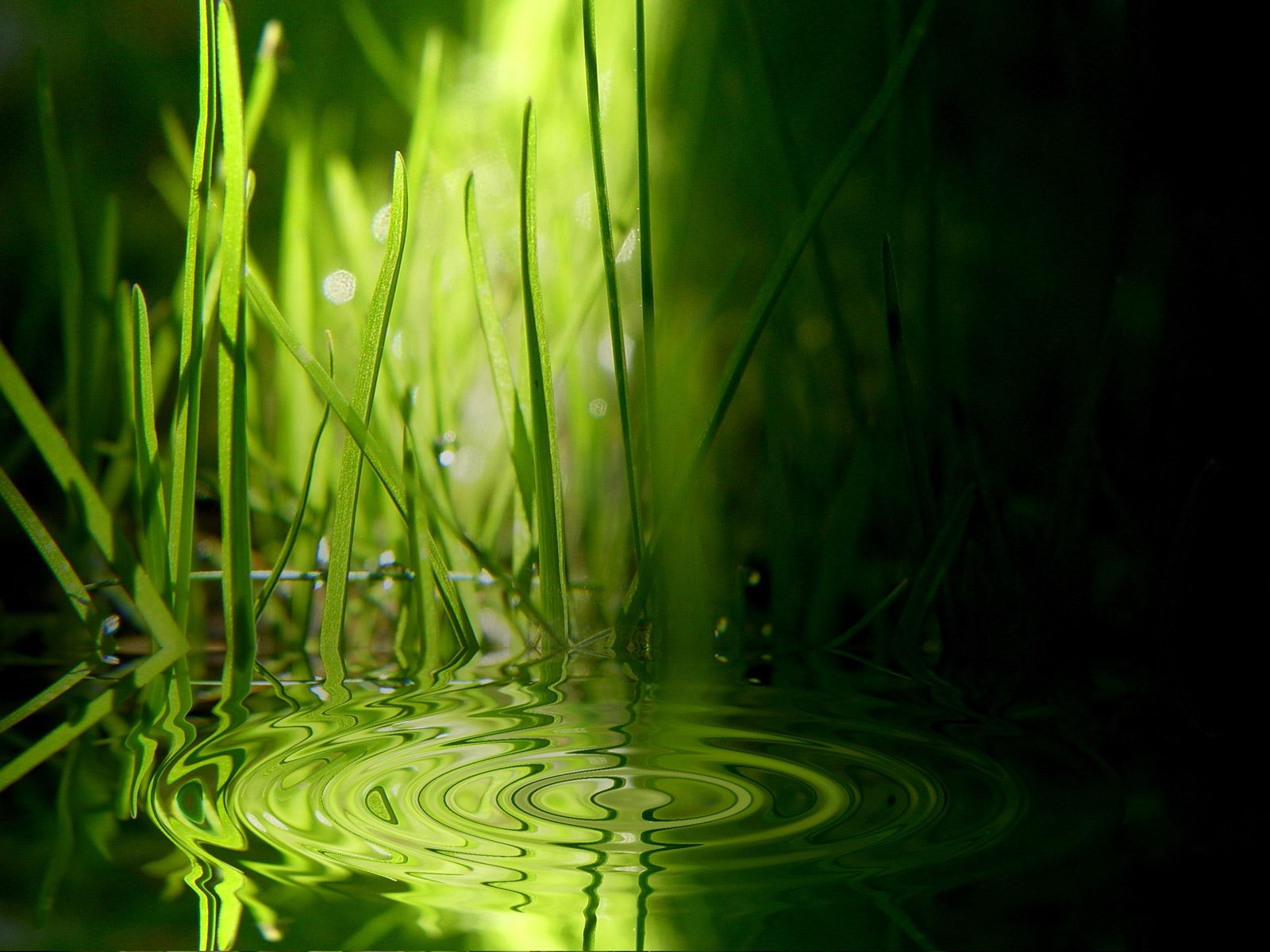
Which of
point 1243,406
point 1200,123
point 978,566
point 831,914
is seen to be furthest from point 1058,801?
point 1200,123

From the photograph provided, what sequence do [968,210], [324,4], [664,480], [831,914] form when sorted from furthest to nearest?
1. [324,4]
2. [968,210]
3. [664,480]
4. [831,914]

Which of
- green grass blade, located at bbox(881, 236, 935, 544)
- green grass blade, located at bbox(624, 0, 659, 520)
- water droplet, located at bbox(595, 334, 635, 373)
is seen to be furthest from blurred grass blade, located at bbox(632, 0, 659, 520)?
water droplet, located at bbox(595, 334, 635, 373)

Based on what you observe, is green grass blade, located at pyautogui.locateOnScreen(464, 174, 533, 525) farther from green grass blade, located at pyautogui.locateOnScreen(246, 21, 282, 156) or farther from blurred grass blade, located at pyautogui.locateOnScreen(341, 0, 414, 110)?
blurred grass blade, located at pyautogui.locateOnScreen(341, 0, 414, 110)

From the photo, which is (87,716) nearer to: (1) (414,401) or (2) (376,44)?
(1) (414,401)

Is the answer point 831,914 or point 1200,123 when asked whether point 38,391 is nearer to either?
point 831,914

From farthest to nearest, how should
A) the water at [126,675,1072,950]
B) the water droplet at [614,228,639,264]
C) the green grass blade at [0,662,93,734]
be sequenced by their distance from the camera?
1. the water droplet at [614,228,639,264]
2. the green grass blade at [0,662,93,734]
3. the water at [126,675,1072,950]

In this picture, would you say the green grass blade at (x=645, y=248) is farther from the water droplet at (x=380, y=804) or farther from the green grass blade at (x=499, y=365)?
the water droplet at (x=380, y=804)
